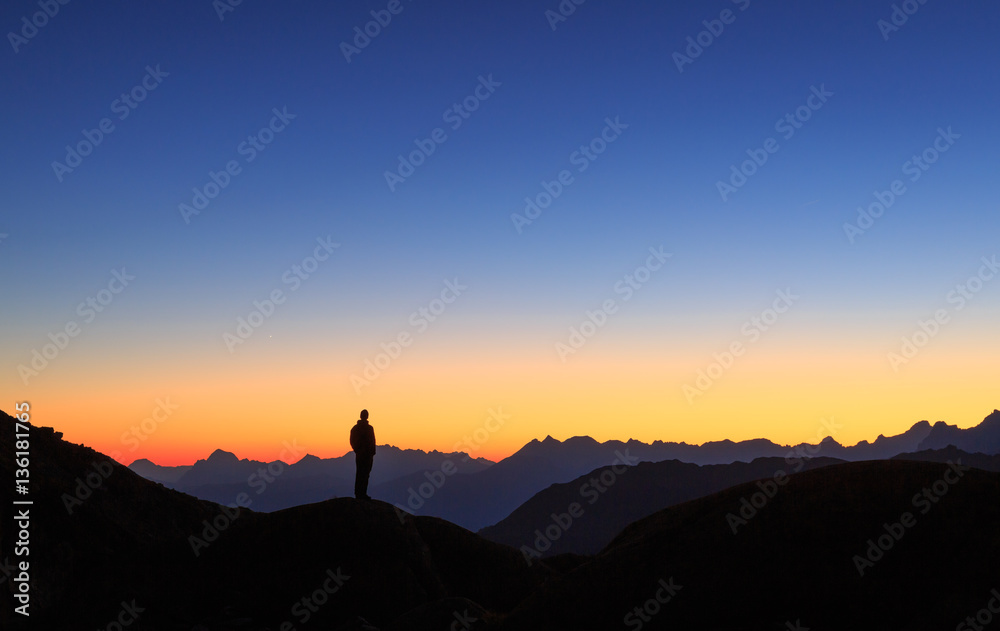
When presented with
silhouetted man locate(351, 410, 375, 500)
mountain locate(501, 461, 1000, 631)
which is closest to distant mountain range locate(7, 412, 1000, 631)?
mountain locate(501, 461, 1000, 631)

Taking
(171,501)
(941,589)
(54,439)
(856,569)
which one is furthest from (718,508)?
(54,439)

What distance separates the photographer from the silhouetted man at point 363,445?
23281mm

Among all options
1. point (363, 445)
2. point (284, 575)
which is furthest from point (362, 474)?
point (284, 575)

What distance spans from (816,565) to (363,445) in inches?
602

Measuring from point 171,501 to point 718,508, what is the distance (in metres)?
32.8

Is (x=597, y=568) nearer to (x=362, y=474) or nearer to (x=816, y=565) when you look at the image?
(x=816, y=565)

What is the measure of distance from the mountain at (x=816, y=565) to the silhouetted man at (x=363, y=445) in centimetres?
1006

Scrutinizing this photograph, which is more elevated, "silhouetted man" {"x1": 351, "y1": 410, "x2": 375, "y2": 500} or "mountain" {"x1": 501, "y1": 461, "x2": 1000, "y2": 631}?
"mountain" {"x1": 501, "y1": 461, "x2": 1000, "y2": 631}

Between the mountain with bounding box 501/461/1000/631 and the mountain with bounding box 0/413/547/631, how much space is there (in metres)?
3.94

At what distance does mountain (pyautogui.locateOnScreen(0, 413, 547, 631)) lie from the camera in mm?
17906

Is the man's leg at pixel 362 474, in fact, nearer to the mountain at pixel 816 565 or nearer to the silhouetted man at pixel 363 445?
the silhouetted man at pixel 363 445

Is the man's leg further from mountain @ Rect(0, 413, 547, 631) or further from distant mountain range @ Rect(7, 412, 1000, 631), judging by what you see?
mountain @ Rect(0, 413, 547, 631)

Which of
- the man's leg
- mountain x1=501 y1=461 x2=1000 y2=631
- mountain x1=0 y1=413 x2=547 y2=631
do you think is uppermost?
mountain x1=501 y1=461 x2=1000 y2=631

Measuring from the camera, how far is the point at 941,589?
473 inches
